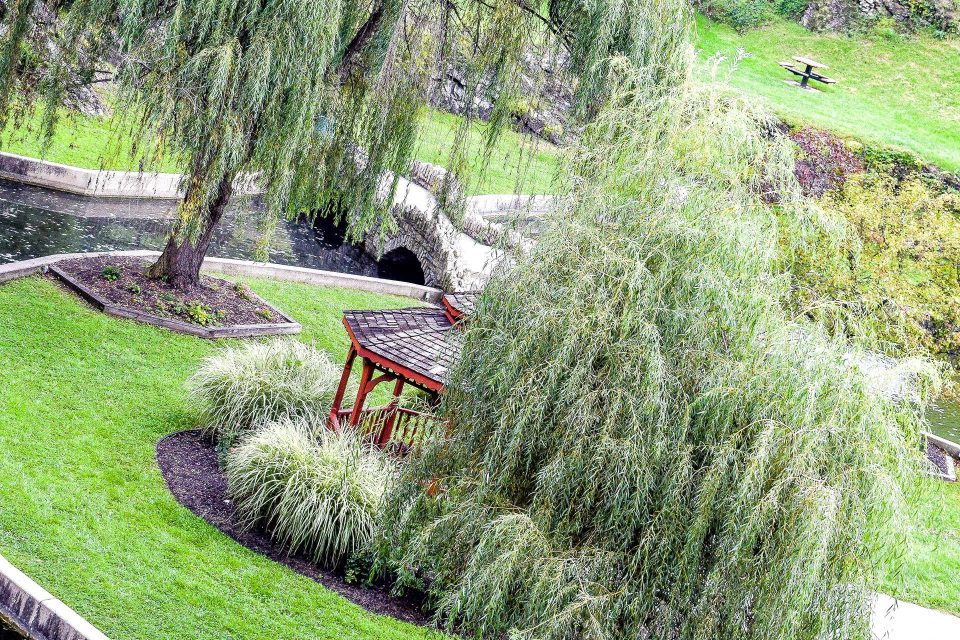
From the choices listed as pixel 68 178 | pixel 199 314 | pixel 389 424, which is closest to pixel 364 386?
pixel 389 424

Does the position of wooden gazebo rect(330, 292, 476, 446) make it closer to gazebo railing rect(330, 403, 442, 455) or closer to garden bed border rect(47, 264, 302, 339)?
gazebo railing rect(330, 403, 442, 455)

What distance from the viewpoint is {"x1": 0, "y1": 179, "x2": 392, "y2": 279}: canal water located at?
17.8m

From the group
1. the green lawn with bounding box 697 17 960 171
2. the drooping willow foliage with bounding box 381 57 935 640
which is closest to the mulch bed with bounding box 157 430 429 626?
the drooping willow foliage with bounding box 381 57 935 640

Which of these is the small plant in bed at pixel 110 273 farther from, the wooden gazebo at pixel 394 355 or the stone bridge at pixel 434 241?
the stone bridge at pixel 434 241

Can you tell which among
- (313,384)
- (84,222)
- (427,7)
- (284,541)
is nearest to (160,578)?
(284,541)

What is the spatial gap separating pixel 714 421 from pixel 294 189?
31.4ft

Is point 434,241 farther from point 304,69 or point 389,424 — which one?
point 389,424

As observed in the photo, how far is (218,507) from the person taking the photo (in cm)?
1014

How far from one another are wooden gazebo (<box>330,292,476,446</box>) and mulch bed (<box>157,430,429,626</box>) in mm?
1600

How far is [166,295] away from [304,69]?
5.21 metres

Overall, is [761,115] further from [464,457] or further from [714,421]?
[464,457]

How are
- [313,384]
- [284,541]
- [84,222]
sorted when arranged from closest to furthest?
[284,541] → [313,384] → [84,222]

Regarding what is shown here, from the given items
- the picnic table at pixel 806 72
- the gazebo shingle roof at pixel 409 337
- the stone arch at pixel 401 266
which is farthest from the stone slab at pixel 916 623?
the picnic table at pixel 806 72

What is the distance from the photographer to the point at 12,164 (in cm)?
2041
